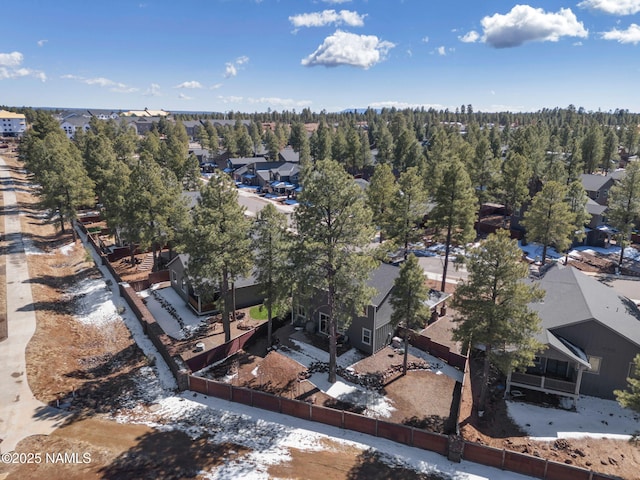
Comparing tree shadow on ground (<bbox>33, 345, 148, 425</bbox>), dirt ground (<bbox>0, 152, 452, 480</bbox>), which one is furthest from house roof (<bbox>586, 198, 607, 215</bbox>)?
tree shadow on ground (<bbox>33, 345, 148, 425</bbox>)

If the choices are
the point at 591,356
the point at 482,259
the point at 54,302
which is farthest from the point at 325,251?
the point at 54,302

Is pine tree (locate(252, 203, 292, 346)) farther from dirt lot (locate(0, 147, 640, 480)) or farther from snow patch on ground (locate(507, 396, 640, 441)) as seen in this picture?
snow patch on ground (locate(507, 396, 640, 441))

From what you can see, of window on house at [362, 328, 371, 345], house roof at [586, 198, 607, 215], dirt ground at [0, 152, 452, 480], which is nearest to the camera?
dirt ground at [0, 152, 452, 480]

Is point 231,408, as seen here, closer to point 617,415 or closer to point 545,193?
point 617,415

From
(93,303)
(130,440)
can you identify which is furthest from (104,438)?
(93,303)

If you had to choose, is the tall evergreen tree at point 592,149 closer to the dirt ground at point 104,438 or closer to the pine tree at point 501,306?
the pine tree at point 501,306

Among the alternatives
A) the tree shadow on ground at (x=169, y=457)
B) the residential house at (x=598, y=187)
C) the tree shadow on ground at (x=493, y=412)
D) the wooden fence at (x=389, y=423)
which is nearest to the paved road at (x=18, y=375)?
the tree shadow on ground at (x=169, y=457)

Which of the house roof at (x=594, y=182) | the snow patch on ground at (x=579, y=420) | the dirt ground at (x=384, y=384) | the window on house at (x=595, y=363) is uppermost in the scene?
the house roof at (x=594, y=182)
